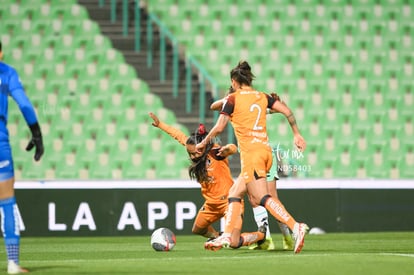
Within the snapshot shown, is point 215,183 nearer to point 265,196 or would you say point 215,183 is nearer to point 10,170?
point 265,196

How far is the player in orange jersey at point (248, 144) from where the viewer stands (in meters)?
9.52

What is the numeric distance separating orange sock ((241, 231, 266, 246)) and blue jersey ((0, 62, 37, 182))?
331 cm

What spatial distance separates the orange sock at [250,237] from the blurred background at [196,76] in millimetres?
6991

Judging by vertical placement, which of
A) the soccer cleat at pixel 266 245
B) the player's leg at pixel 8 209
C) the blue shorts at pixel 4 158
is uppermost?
the blue shorts at pixel 4 158

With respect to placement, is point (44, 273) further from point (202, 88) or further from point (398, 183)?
point (202, 88)

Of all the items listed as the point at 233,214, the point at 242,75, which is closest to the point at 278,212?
the point at 233,214

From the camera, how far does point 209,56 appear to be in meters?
20.0

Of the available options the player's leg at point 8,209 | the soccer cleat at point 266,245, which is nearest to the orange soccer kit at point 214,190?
the soccer cleat at point 266,245

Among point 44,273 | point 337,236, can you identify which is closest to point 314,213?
point 337,236

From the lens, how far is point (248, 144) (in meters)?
9.61

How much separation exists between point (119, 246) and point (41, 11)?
933 cm

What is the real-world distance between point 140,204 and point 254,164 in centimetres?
664

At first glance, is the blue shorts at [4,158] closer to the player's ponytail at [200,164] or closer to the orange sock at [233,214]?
the orange sock at [233,214]

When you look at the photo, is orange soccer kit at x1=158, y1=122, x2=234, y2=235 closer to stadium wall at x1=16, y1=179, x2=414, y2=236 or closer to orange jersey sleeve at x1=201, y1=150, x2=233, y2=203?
orange jersey sleeve at x1=201, y1=150, x2=233, y2=203
